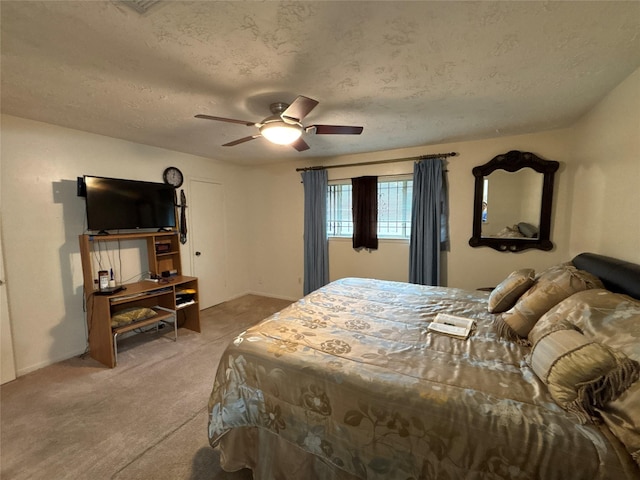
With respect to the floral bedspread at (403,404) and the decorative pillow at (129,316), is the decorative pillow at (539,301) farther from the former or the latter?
the decorative pillow at (129,316)

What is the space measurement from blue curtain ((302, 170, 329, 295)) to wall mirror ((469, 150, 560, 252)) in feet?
6.84

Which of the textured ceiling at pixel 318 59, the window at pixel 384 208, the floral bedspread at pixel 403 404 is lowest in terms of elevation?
the floral bedspread at pixel 403 404

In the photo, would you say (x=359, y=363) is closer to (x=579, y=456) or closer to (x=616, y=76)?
(x=579, y=456)

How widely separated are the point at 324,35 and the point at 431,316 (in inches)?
76.3

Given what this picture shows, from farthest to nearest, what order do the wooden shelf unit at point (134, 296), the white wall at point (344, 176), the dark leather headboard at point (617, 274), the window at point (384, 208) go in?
the window at point (384, 208) → the wooden shelf unit at point (134, 296) → the white wall at point (344, 176) → the dark leather headboard at point (617, 274)

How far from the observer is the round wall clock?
12.0ft

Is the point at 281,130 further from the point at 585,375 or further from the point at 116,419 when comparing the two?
the point at 116,419

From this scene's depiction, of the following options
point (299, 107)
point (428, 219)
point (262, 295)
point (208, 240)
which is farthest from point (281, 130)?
point (262, 295)

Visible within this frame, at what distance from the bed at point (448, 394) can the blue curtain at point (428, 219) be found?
1.63 meters

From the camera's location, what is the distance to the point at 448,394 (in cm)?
110

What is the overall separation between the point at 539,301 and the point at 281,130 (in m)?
2.12

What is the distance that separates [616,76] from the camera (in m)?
1.80

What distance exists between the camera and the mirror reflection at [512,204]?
309 cm

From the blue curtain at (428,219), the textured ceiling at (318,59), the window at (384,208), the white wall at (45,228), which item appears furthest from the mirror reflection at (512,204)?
the white wall at (45,228)
